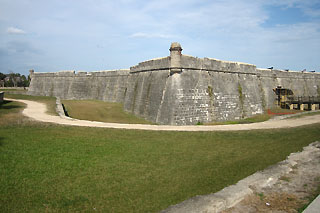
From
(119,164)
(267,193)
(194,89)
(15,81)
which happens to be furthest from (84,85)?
(15,81)

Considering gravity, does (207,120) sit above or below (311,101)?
below

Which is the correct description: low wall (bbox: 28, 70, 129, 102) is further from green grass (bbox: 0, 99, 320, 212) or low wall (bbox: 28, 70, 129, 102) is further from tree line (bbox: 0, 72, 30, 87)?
tree line (bbox: 0, 72, 30, 87)

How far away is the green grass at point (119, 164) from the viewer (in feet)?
17.3

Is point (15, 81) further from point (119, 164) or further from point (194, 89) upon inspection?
point (119, 164)

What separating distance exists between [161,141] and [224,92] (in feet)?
41.7

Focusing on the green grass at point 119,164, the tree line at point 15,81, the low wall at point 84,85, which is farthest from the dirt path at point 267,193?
the tree line at point 15,81

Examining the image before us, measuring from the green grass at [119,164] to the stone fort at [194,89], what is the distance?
20.5ft

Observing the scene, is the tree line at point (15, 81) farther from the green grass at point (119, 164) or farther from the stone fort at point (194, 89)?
the green grass at point (119, 164)

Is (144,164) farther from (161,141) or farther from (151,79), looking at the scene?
(151,79)

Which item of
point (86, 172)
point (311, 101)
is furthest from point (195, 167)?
point (311, 101)

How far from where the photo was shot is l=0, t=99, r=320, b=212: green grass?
5285 mm

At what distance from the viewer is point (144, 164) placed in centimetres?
788

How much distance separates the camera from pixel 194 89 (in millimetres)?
19469

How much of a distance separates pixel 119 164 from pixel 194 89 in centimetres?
1284
